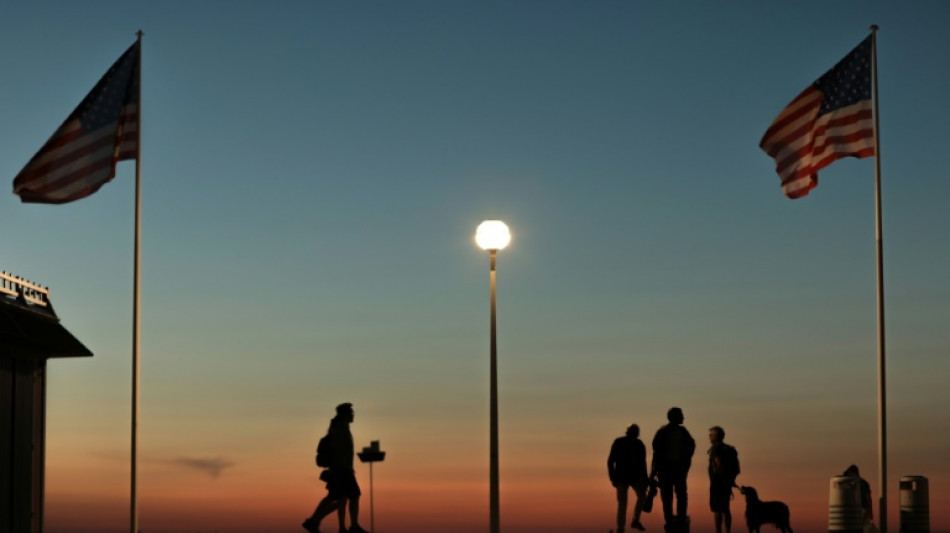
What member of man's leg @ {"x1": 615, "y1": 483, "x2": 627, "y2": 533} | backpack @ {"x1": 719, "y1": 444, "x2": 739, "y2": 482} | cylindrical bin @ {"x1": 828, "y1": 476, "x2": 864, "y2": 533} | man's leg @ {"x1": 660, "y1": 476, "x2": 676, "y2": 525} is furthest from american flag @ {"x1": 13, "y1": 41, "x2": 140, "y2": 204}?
cylindrical bin @ {"x1": 828, "y1": 476, "x2": 864, "y2": 533}

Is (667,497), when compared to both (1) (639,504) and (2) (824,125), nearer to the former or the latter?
(1) (639,504)

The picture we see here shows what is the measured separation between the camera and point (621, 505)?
75.0 ft

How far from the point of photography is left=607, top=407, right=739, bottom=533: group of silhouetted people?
22328 mm

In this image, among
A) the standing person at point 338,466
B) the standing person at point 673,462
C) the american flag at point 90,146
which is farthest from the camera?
the standing person at point 673,462

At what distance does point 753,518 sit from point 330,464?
765 cm

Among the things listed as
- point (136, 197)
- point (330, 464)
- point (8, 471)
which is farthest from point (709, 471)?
point (8, 471)

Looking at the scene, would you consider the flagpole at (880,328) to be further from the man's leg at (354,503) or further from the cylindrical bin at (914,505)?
the man's leg at (354,503)

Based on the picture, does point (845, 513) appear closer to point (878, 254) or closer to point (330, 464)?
point (878, 254)

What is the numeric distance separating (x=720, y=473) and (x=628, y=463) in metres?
1.59

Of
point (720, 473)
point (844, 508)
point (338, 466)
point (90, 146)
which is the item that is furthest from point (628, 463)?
point (90, 146)

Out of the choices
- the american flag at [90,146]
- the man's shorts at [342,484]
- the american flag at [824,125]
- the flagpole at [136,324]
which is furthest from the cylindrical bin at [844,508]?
the american flag at [90,146]

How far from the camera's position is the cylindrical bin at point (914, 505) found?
23.2 meters

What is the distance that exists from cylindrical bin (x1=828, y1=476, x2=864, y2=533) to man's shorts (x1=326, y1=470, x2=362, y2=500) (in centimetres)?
755

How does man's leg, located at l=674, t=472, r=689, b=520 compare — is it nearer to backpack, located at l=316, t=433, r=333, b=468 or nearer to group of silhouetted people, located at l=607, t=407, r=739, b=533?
group of silhouetted people, located at l=607, t=407, r=739, b=533
